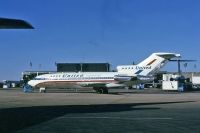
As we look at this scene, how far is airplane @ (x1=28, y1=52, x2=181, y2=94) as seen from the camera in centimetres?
7456

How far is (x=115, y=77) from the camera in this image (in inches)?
2933

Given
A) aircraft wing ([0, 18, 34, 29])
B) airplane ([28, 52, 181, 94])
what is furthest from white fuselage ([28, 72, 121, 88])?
aircraft wing ([0, 18, 34, 29])

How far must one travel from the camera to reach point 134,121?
23016 millimetres

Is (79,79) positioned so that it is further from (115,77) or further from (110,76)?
(115,77)

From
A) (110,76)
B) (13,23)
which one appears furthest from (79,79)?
(13,23)

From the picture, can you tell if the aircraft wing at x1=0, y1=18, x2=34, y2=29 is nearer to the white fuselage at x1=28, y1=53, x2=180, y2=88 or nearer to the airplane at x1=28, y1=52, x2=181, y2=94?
the airplane at x1=28, y1=52, x2=181, y2=94

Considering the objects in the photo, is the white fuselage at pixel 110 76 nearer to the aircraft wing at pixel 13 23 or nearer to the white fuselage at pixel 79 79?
the white fuselage at pixel 79 79

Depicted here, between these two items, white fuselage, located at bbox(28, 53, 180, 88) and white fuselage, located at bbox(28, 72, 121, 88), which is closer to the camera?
white fuselage, located at bbox(28, 53, 180, 88)

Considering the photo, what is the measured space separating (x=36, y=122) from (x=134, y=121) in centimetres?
496

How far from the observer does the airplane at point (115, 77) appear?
245 ft

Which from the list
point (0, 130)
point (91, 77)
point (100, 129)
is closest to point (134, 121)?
point (100, 129)

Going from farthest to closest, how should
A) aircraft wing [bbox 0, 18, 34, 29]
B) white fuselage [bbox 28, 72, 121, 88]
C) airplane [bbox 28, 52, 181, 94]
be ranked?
white fuselage [bbox 28, 72, 121, 88]
airplane [bbox 28, 52, 181, 94]
aircraft wing [bbox 0, 18, 34, 29]

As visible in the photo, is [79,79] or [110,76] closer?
[110,76]

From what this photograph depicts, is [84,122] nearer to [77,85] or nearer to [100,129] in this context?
[100,129]
